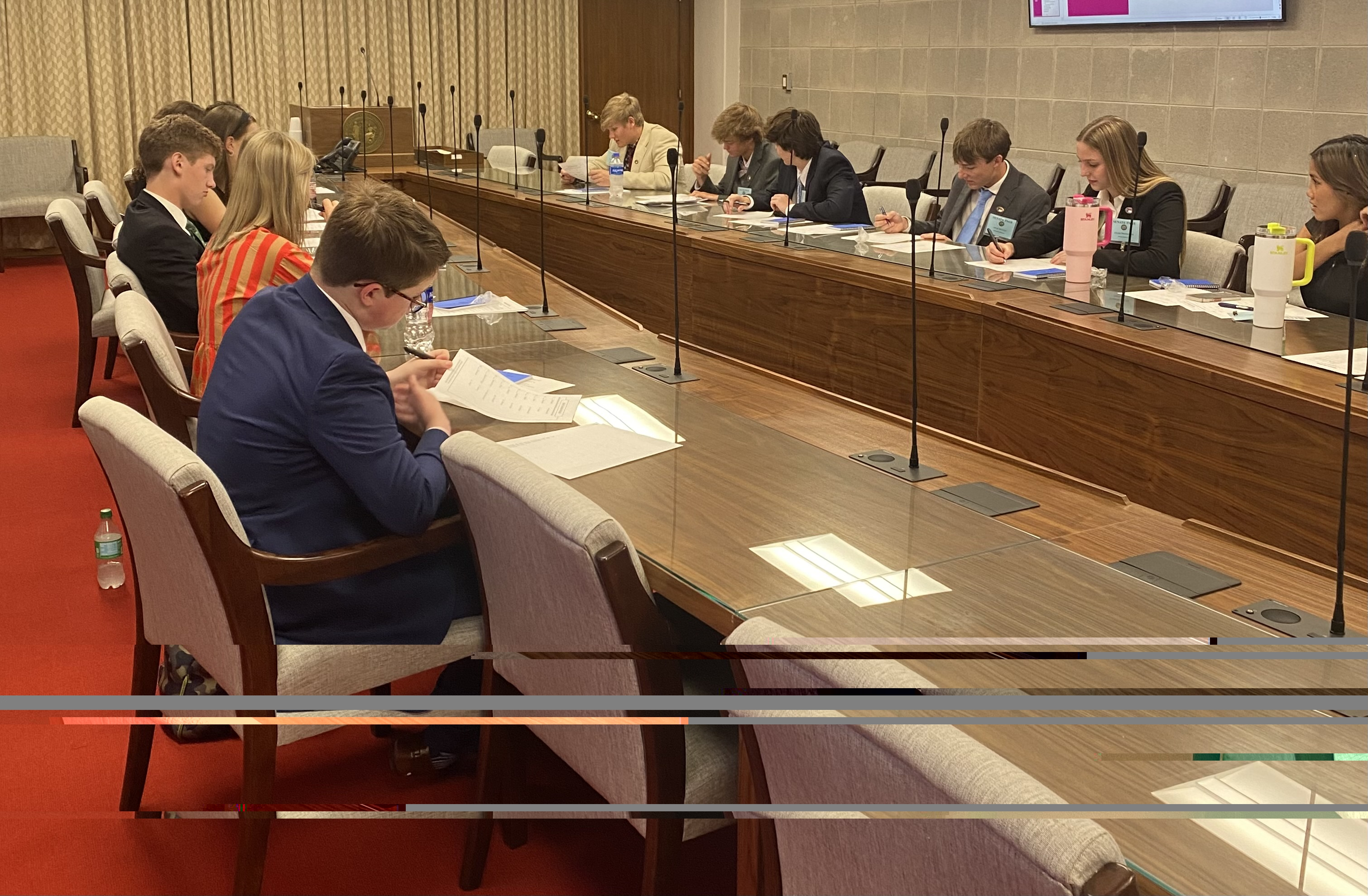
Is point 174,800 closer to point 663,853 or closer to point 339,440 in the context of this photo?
point 339,440

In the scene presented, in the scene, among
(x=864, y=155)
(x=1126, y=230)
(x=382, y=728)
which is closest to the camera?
(x=382, y=728)

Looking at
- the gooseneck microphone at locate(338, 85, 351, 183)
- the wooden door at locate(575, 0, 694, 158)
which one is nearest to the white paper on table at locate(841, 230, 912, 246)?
the gooseneck microphone at locate(338, 85, 351, 183)

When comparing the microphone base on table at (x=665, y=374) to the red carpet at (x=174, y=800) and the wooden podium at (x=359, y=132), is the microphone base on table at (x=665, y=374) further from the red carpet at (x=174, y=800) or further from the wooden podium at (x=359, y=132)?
the wooden podium at (x=359, y=132)

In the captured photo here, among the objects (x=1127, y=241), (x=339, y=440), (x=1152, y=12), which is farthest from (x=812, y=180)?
(x=339, y=440)

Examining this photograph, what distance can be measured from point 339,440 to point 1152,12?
497cm

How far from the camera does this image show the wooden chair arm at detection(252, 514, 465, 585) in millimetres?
1650

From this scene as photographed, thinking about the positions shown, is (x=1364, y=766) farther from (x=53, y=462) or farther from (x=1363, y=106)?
(x=1363, y=106)

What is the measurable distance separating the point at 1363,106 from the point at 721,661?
4736 millimetres

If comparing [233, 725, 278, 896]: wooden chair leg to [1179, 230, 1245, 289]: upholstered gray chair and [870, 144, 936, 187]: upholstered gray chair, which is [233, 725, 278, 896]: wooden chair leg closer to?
[1179, 230, 1245, 289]: upholstered gray chair

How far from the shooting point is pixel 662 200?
5176mm

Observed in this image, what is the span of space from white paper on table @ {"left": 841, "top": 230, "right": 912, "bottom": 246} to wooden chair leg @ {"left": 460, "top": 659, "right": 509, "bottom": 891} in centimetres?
246

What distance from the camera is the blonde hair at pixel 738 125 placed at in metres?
5.47

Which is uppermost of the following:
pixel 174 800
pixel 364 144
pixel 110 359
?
pixel 364 144

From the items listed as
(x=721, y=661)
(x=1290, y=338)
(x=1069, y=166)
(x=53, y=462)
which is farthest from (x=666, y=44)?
(x=721, y=661)
